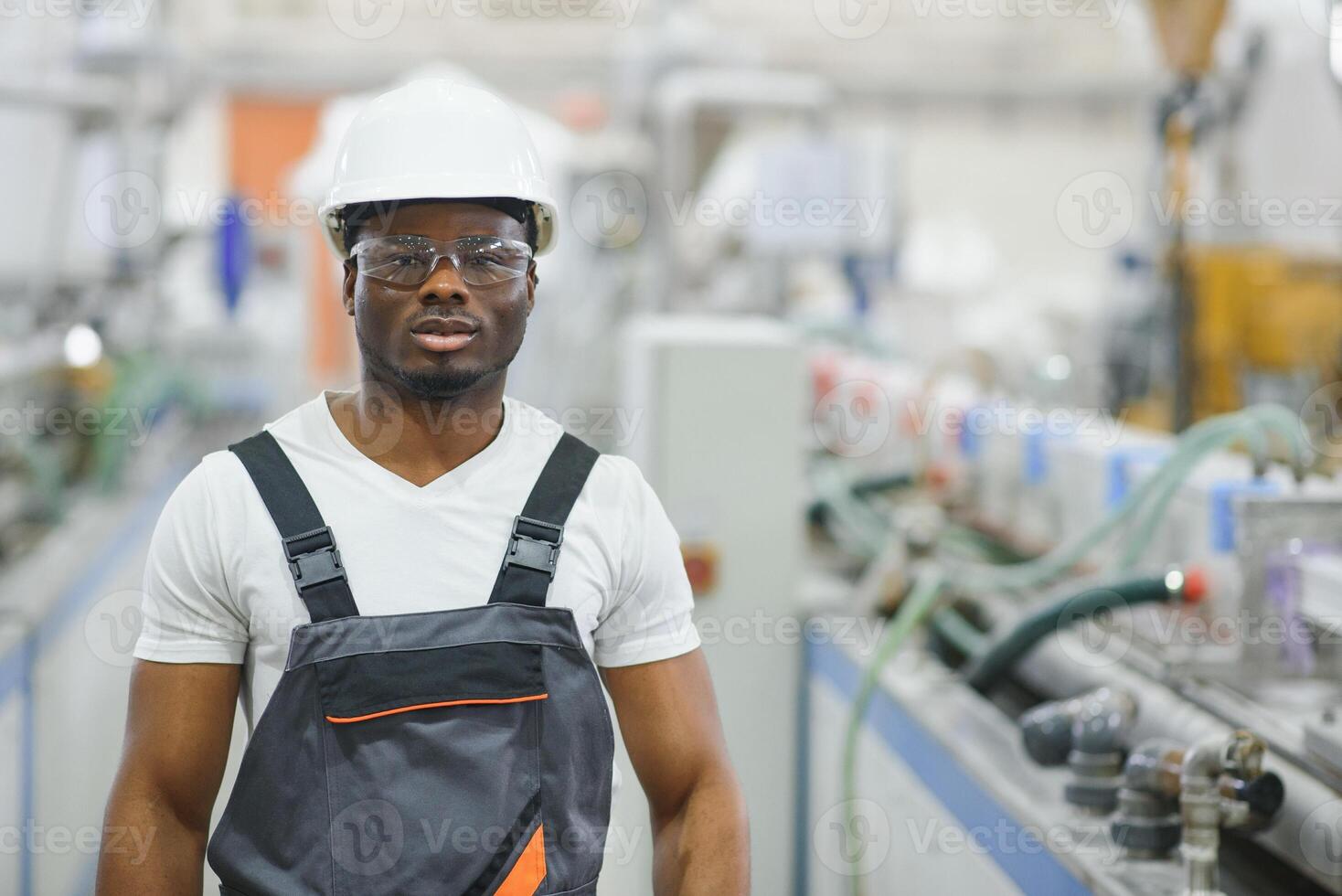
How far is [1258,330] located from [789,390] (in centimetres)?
126

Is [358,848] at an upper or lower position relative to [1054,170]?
lower

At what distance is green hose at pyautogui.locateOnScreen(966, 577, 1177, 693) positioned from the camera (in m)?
1.95

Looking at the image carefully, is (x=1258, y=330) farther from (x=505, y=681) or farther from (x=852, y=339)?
(x=505, y=681)

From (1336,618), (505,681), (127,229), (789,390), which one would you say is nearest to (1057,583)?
(789,390)

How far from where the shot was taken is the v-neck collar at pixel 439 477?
126cm

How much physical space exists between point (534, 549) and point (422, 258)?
0.95 ft

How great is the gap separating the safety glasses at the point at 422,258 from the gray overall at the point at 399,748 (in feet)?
0.70

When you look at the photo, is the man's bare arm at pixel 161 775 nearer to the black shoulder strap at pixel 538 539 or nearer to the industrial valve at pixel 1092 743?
the black shoulder strap at pixel 538 539

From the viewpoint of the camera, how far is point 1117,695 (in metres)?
1.79
